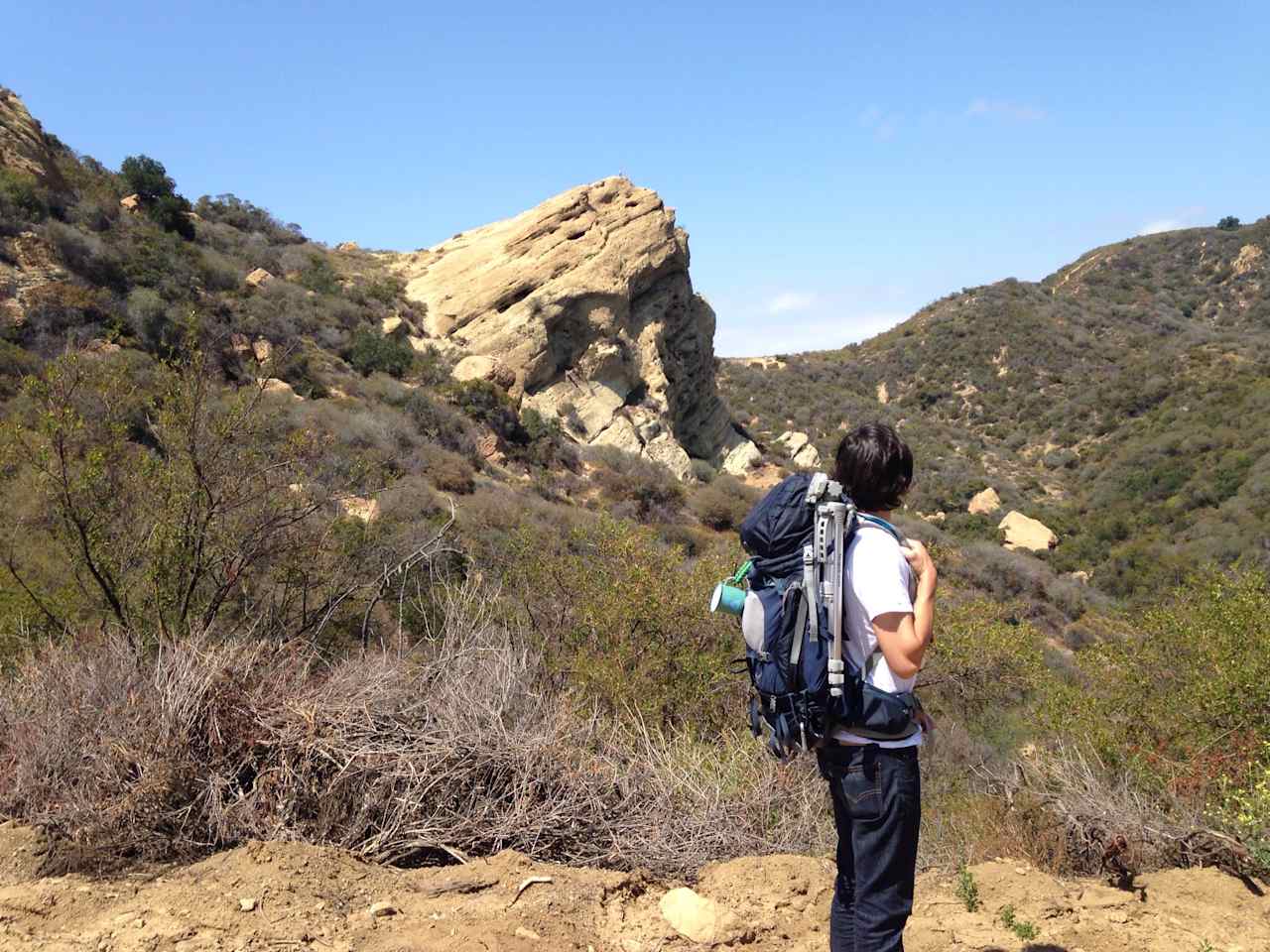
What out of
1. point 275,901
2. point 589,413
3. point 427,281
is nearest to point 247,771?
point 275,901

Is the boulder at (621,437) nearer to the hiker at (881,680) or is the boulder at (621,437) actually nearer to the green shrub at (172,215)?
the green shrub at (172,215)

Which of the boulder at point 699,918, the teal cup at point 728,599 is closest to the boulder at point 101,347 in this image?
the boulder at point 699,918

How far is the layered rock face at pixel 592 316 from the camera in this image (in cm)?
2367

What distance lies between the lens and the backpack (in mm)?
1971

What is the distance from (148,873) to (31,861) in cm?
42

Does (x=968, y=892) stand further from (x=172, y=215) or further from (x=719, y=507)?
(x=172, y=215)

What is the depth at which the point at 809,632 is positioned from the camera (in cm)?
199

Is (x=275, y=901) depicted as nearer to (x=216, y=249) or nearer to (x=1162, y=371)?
(x=216, y=249)

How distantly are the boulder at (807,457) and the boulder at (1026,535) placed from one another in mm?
6675

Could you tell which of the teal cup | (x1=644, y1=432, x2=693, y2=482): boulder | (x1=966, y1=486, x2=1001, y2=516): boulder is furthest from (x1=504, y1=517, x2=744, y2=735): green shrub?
(x1=966, y1=486, x2=1001, y2=516): boulder

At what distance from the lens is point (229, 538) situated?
5.43 meters

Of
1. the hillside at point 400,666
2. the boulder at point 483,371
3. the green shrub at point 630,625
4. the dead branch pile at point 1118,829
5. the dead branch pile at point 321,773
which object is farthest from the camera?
the boulder at point 483,371

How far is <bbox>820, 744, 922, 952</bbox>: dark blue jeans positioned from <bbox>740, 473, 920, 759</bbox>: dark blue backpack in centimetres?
7

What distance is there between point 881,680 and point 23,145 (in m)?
23.4
